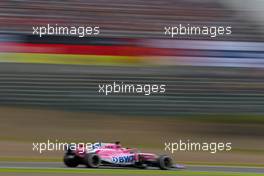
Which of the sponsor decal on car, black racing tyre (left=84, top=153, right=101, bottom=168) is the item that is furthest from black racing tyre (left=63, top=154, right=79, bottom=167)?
the sponsor decal on car

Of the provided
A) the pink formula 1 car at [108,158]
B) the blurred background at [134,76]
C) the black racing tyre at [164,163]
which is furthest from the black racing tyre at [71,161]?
the blurred background at [134,76]

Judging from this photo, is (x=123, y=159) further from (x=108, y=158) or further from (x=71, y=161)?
(x=71, y=161)

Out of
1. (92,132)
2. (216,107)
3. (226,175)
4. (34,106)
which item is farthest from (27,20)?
(226,175)

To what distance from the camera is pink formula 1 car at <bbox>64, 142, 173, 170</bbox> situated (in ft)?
26.3

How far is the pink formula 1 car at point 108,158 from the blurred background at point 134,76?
2380 mm

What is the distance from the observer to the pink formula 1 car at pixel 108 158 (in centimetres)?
801

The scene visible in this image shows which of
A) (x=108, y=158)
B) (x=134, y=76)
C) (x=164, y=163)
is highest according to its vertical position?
(x=134, y=76)

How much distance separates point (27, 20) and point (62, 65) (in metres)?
2.15

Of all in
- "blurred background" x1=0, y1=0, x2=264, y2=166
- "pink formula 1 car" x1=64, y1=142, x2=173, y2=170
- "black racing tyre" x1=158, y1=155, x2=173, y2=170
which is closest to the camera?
"pink formula 1 car" x1=64, y1=142, x2=173, y2=170

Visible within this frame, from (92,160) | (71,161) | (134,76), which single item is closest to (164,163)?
(92,160)

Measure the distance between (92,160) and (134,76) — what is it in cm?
756

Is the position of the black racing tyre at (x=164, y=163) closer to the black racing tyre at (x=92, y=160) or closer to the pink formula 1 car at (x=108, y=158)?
the pink formula 1 car at (x=108, y=158)

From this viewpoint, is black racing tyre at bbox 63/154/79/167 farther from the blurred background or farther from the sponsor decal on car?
the blurred background

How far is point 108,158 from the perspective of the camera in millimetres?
8289
